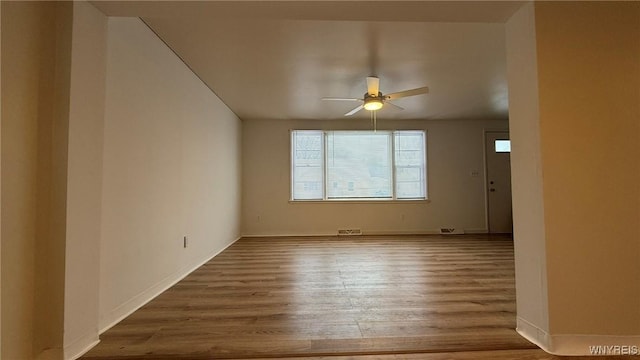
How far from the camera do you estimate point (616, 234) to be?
61.2 inches

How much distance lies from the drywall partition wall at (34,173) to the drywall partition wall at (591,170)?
2.51 meters

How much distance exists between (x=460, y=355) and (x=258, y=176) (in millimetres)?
4726

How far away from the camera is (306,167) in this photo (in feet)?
19.3

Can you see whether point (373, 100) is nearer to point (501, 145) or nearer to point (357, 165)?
point (357, 165)

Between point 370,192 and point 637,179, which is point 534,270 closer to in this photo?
point 637,179

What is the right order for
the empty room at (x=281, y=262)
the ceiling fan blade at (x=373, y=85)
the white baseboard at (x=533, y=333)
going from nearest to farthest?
the empty room at (x=281, y=262), the white baseboard at (x=533, y=333), the ceiling fan blade at (x=373, y=85)

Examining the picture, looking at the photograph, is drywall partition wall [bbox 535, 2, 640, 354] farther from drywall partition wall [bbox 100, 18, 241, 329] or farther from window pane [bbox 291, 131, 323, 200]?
window pane [bbox 291, 131, 323, 200]

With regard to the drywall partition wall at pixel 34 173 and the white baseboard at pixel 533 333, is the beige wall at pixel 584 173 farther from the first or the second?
the drywall partition wall at pixel 34 173

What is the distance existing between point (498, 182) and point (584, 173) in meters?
4.86

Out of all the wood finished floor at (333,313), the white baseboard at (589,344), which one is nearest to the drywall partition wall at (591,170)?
the white baseboard at (589,344)

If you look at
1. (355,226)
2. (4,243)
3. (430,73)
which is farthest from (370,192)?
(4,243)

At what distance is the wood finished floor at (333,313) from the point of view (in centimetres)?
161

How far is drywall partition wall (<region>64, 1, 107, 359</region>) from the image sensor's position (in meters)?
1.50

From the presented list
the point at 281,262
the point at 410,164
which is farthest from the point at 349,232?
the point at 281,262
